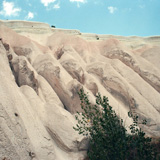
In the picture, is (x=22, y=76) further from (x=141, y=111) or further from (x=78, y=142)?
(x=141, y=111)

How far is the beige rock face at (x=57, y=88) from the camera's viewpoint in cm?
582

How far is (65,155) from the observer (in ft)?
23.8

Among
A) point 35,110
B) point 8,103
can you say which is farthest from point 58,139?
point 8,103

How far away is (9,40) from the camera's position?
12523 millimetres

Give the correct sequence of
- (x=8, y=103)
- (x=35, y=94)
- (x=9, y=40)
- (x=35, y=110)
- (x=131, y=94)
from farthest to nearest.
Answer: (x=9, y=40) → (x=131, y=94) → (x=35, y=94) → (x=35, y=110) → (x=8, y=103)

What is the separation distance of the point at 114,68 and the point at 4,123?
354 inches

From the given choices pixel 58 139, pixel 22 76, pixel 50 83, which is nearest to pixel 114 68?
pixel 50 83

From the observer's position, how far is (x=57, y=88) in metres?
10.0

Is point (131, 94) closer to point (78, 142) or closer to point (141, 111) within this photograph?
point (141, 111)

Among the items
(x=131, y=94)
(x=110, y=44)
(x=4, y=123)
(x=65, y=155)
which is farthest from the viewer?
(x=110, y=44)

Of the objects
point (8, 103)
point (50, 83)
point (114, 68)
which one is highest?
point (114, 68)

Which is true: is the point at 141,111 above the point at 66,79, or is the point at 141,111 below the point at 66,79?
below

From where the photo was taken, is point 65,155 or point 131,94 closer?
point 65,155

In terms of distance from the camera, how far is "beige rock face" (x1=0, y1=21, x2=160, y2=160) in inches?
229
